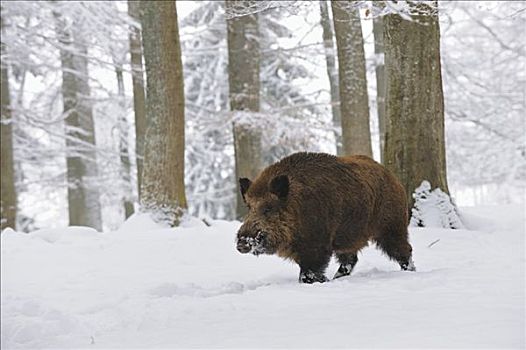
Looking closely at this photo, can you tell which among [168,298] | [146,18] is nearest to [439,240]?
[168,298]

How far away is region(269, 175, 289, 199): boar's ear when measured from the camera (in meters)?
5.24

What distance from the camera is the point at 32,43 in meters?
13.7

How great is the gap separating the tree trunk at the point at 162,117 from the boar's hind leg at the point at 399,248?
4682 mm

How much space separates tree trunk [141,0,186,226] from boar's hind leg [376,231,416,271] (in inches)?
184

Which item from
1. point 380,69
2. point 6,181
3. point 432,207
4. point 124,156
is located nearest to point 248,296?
point 432,207

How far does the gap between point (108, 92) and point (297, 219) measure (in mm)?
14241

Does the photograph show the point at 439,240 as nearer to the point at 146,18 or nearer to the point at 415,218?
the point at 415,218

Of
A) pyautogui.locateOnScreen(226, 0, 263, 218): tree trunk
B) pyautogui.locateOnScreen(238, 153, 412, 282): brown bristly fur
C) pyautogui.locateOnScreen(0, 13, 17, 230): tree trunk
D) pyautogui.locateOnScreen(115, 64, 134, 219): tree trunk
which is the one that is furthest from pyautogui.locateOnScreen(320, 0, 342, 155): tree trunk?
pyautogui.locateOnScreen(238, 153, 412, 282): brown bristly fur

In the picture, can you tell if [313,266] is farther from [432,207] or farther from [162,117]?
[162,117]

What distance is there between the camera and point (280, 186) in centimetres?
525

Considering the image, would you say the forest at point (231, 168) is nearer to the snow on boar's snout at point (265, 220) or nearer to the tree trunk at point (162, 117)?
the tree trunk at point (162, 117)

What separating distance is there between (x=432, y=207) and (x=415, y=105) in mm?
1211

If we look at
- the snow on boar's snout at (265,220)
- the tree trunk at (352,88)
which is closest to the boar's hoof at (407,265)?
the snow on boar's snout at (265,220)

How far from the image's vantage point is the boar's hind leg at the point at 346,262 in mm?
5988
